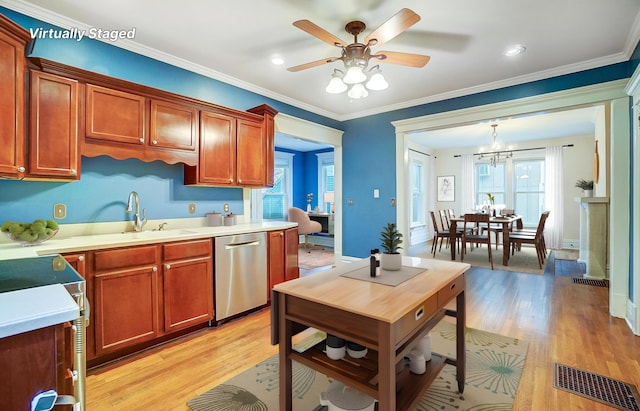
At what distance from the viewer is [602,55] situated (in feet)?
9.98

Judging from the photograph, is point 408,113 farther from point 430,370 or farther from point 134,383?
point 134,383

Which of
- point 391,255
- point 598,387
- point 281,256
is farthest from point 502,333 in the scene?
point 281,256

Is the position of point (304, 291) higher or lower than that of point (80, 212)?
lower

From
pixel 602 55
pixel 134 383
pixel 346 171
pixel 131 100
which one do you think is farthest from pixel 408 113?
pixel 134 383

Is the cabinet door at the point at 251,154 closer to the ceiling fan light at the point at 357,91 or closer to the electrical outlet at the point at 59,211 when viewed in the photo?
the ceiling fan light at the point at 357,91

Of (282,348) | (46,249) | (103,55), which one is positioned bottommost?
(282,348)

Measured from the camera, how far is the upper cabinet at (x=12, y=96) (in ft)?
5.97

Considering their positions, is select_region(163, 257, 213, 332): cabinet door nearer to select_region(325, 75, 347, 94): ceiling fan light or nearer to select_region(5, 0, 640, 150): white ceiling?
select_region(325, 75, 347, 94): ceiling fan light

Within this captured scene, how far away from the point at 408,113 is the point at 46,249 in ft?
14.4

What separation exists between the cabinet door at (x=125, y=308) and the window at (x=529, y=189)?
8253 mm

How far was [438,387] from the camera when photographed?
6.46 ft

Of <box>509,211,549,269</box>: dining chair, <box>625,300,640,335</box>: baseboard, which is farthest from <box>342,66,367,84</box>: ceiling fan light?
<box>509,211,549,269</box>: dining chair

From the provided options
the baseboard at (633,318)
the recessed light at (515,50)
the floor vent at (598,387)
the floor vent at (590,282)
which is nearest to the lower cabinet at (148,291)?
the floor vent at (598,387)

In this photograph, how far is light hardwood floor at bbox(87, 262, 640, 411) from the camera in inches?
73.0
